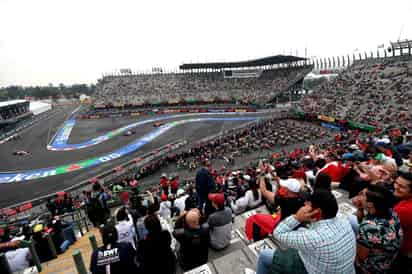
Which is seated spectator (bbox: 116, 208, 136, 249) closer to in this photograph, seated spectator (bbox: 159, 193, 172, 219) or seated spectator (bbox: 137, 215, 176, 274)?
seated spectator (bbox: 137, 215, 176, 274)

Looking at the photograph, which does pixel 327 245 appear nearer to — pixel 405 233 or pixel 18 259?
pixel 405 233

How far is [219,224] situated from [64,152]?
90.2 ft

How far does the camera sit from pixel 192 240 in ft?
10.0

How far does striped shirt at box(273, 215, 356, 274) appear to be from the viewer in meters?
1.78

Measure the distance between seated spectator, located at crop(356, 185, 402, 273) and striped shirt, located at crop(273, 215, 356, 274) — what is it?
0.51m

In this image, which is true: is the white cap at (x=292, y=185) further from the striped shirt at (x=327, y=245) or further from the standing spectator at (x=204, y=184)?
the standing spectator at (x=204, y=184)

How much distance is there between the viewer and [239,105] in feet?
164

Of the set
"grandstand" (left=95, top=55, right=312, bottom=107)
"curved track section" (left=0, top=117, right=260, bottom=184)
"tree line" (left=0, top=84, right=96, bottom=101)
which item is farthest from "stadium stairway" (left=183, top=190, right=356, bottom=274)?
"tree line" (left=0, top=84, right=96, bottom=101)

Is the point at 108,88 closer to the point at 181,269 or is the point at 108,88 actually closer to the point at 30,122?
A: the point at 30,122

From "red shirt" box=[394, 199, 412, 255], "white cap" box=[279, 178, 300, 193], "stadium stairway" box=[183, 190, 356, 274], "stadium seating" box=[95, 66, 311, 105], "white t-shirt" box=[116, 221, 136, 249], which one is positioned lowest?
"stadium stairway" box=[183, 190, 356, 274]

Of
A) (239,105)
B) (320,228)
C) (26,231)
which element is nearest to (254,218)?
(320,228)

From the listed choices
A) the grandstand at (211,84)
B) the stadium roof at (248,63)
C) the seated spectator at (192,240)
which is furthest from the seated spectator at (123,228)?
the stadium roof at (248,63)

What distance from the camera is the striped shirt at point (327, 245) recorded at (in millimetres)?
1784

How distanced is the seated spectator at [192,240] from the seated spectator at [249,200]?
7.45 feet
